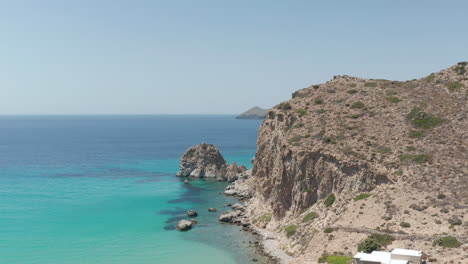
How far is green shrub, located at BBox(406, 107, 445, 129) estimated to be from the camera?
58.0 metres

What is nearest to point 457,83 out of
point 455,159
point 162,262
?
point 455,159

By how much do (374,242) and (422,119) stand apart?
90.9ft

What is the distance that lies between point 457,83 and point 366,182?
32.1 metres

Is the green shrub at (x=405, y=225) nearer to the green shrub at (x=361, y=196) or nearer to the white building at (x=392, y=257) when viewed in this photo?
the white building at (x=392, y=257)

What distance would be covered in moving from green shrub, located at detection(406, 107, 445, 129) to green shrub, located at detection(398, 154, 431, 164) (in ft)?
27.3

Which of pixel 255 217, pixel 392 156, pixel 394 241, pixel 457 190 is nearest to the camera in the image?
pixel 394 241

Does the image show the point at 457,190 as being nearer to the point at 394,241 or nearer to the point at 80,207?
the point at 394,241

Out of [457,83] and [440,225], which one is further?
[457,83]

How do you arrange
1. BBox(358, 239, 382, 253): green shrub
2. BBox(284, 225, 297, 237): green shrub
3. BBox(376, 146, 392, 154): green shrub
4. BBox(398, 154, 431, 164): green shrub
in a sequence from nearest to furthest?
1. BBox(358, 239, 382, 253): green shrub
2. BBox(398, 154, 431, 164): green shrub
3. BBox(284, 225, 297, 237): green shrub
4. BBox(376, 146, 392, 154): green shrub

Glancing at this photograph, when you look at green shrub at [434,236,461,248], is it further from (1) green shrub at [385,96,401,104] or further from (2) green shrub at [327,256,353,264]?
(1) green shrub at [385,96,401,104]

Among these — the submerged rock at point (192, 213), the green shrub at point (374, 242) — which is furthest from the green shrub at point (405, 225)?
the submerged rock at point (192, 213)

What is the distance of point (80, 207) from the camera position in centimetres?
7588

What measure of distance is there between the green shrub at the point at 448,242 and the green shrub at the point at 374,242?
13.7 ft

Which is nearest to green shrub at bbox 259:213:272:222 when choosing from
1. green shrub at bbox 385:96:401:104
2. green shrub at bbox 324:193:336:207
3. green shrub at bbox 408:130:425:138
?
green shrub at bbox 324:193:336:207
